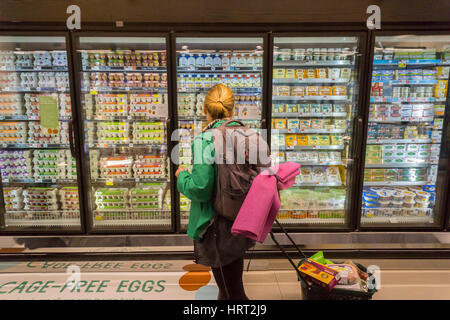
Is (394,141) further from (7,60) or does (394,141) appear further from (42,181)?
(7,60)

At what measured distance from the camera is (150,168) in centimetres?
338

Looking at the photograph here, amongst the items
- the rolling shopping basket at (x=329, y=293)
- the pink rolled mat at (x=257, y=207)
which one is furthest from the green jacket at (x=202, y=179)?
the rolling shopping basket at (x=329, y=293)

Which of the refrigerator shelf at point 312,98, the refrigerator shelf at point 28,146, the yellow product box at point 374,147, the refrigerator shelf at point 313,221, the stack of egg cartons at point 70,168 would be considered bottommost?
the refrigerator shelf at point 313,221

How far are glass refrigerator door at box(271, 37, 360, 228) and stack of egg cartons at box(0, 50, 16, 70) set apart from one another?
278 cm

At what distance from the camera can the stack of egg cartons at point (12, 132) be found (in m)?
3.24

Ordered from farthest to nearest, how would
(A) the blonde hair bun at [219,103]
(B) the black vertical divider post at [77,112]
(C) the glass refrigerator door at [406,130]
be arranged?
(C) the glass refrigerator door at [406,130], (B) the black vertical divider post at [77,112], (A) the blonde hair bun at [219,103]

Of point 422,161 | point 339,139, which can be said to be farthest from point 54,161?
point 422,161

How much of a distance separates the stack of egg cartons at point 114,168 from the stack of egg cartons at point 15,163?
82 cm

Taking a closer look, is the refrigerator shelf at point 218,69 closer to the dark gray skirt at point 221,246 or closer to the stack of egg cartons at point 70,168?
the stack of egg cartons at point 70,168

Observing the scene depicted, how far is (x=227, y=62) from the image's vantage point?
321cm

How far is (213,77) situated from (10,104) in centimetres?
221

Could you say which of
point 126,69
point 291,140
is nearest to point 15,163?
point 126,69
